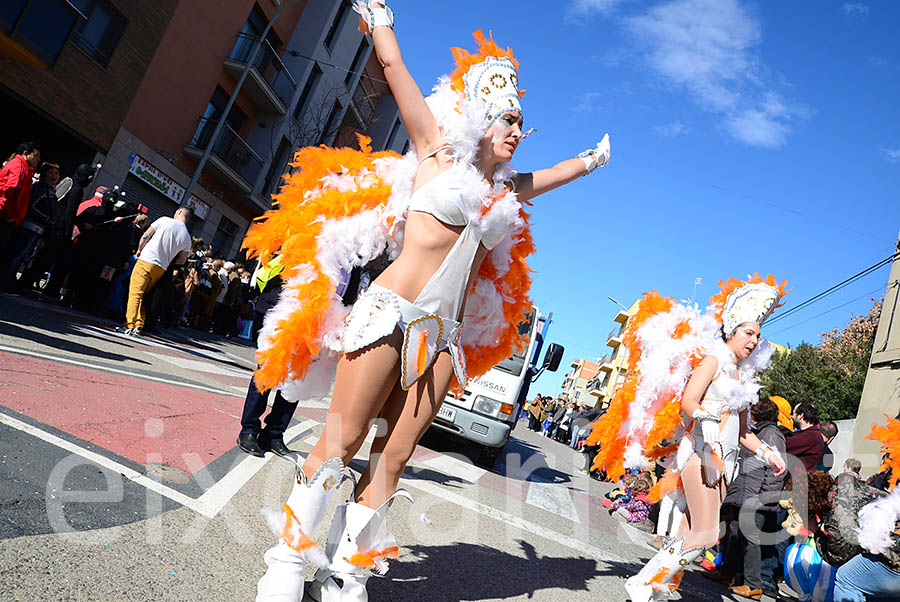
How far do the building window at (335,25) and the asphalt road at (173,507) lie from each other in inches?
826

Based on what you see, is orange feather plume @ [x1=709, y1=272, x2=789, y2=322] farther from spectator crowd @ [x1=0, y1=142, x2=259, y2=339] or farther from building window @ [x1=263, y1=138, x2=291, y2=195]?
building window @ [x1=263, y1=138, x2=291, y2=195]

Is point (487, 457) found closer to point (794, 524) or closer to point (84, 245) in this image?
point (794, 524)

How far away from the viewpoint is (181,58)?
17.3 m

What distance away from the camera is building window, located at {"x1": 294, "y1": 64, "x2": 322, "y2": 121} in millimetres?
24656

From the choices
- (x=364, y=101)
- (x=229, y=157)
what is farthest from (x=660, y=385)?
(x=364, y=101)

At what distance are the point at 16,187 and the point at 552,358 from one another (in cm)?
734

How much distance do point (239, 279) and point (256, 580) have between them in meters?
12.1

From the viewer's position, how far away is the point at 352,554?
214cm

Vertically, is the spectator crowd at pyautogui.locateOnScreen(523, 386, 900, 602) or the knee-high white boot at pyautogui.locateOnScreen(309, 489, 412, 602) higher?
the spectator crowd at pyautogui.locateOnScreen(523, 386, 900, 602)

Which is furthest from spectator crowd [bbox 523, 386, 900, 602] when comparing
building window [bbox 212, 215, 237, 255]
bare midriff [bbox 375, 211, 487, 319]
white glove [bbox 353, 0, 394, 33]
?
building window [bbox 212, 215, 237, 255]

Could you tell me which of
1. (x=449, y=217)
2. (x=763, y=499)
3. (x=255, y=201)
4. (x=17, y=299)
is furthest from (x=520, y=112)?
(x=255, y=201)

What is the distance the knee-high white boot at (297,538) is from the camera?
1.99 meters

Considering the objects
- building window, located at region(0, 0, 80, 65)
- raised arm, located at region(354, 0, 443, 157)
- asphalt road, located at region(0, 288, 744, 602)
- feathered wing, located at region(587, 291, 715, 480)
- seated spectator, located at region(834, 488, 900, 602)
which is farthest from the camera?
building window, located at region(0, 0, 80, 65)

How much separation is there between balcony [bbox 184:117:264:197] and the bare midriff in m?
18.5
